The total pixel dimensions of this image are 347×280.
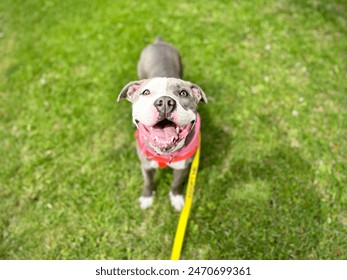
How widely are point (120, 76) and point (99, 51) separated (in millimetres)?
850

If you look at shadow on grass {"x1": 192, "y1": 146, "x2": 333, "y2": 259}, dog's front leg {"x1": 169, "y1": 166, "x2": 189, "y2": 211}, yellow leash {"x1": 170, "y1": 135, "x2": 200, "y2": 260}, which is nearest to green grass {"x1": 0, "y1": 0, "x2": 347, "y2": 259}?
shadow on grass {"x1": 192, "y1": 146, "x2": 333, "y2": 259}

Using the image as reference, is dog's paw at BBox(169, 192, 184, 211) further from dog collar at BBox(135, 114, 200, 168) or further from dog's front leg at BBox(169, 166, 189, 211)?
dog collar at BBox(135, 114, 200, 168)

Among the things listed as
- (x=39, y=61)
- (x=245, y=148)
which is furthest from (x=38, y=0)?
(x=245, y=148)

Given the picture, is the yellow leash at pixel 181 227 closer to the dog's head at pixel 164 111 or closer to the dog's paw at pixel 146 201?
the dog's paw at pixel 146 201

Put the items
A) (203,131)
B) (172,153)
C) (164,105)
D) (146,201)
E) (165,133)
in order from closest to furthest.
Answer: (164,105) < (165,133) < (172,153) < (146,201) < (203,131)

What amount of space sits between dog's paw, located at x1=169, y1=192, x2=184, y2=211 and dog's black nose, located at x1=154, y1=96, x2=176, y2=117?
185cm

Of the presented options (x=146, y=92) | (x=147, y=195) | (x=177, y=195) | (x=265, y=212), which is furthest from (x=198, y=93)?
(x=265, y=212)

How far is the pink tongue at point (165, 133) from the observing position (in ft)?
9.91

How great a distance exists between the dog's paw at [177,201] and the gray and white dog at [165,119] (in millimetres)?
130

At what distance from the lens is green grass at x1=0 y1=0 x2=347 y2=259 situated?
4.26 m

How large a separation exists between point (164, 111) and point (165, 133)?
249 mm

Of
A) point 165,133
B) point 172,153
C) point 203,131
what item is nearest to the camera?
point 165,133

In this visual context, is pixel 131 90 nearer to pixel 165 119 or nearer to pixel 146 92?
pixel 146 92

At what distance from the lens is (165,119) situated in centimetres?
293
